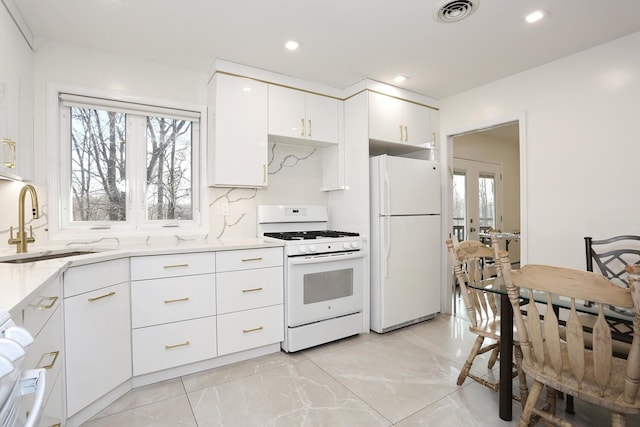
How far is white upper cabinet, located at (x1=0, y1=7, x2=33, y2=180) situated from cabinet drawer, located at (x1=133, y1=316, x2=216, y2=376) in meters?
1.22

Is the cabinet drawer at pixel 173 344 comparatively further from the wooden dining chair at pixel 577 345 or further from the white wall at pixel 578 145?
the white wall at pixel 578 145

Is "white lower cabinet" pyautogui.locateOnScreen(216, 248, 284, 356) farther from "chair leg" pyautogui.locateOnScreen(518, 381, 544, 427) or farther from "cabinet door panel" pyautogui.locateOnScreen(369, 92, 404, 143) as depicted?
"chair leg" pyautogui.locateOnScreen(518, 381, 544, 427)

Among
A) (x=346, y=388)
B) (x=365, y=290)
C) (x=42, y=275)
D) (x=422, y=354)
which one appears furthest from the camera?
(x=365, y=290)

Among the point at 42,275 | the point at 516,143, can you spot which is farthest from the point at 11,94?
the point at 516,143

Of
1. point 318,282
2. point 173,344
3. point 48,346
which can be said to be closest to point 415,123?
point 318,282

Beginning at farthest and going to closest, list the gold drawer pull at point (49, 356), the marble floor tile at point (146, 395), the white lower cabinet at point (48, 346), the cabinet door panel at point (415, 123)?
the cabinet door panel at point (415, 123) → the marble floor tile at point (146, 395) → the gold drawer pull at point (49, 356) → the white lower cabinet at point (48, 346)

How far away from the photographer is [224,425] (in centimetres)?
177

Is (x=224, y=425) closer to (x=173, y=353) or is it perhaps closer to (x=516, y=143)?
(x=173, y=353)

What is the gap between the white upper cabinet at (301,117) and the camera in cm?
292

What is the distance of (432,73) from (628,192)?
1715 millimetres

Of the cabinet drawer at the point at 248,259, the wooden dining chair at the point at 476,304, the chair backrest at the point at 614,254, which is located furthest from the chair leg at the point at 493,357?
the cabinet drawer at the point at 248,259

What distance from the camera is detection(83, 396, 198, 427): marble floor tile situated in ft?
5.81

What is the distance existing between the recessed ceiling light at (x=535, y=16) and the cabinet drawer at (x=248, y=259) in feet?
7.55

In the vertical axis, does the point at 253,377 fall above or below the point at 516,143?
below
